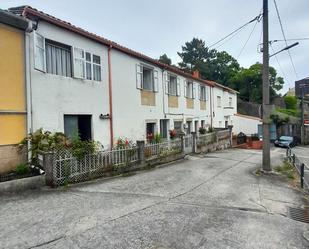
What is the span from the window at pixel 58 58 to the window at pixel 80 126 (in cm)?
181

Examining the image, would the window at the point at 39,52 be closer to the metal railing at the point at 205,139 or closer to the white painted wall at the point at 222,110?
the metal railing at the point at 205,139

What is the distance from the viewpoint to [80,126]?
1190 cm

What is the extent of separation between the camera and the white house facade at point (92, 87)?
952 cm

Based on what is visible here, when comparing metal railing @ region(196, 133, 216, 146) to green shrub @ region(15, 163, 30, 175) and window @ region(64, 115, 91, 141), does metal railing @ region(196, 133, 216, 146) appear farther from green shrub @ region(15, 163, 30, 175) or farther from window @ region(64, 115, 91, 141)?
green shrub @ region(15, 163, 30, 175)

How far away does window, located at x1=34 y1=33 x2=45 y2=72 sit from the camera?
9.14 meters

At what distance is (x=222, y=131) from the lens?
23.5 meters

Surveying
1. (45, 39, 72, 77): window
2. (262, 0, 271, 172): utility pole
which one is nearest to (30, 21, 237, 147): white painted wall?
(45, 39, 72, 77): window

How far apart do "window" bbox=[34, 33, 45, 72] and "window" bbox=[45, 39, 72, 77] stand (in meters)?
0.51

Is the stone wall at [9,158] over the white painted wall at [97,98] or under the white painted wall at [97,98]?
under

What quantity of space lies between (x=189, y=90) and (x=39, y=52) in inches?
574

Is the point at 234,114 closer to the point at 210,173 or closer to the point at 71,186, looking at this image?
the point at 210,173

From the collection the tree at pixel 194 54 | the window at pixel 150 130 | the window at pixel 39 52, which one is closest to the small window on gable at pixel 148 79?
the window at pixel 150 130

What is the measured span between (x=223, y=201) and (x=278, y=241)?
2.44 metres

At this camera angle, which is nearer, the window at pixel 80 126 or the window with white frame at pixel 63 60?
the window with white frame at pixel 63 60
